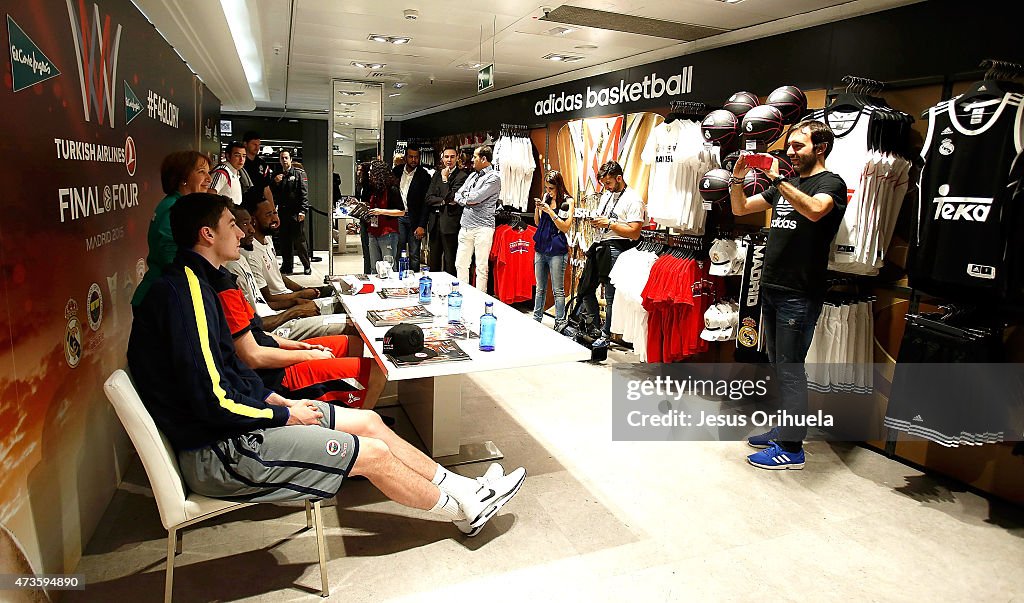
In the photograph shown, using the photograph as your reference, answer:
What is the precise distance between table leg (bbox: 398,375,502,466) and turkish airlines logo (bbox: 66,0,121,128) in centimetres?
201

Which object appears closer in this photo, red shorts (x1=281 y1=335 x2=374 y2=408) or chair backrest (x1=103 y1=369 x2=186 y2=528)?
chair backrest (x1=103 y1=369 x2=186 y2=528)

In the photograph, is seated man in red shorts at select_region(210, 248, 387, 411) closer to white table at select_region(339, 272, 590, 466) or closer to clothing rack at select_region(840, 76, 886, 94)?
white table at select_region(339, 272, 590, 466)

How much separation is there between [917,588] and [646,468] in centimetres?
133

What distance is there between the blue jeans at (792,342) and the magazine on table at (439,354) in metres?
1.91

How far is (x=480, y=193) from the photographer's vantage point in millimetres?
6867

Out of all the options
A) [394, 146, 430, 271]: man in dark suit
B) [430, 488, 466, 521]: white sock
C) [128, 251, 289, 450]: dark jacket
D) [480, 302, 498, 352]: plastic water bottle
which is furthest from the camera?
[394, 146, 430, 271]: man in dark suit

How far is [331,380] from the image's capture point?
3043 mm

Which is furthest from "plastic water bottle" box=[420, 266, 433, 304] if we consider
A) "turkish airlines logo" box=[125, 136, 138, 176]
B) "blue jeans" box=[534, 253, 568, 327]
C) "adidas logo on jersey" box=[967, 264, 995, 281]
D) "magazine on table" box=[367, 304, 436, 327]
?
"adidas logo on jersey" box=[967, 264, 995, 281]

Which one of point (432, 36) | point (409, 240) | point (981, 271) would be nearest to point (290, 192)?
point (409, 240)

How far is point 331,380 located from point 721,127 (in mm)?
2746

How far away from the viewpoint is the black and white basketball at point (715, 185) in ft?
13.4

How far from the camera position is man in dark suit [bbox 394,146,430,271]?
7.52 metres

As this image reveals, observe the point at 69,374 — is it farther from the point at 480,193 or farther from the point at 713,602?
the point at 480,193

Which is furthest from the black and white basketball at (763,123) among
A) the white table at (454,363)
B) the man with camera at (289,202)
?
the man with camera at (289,202)
